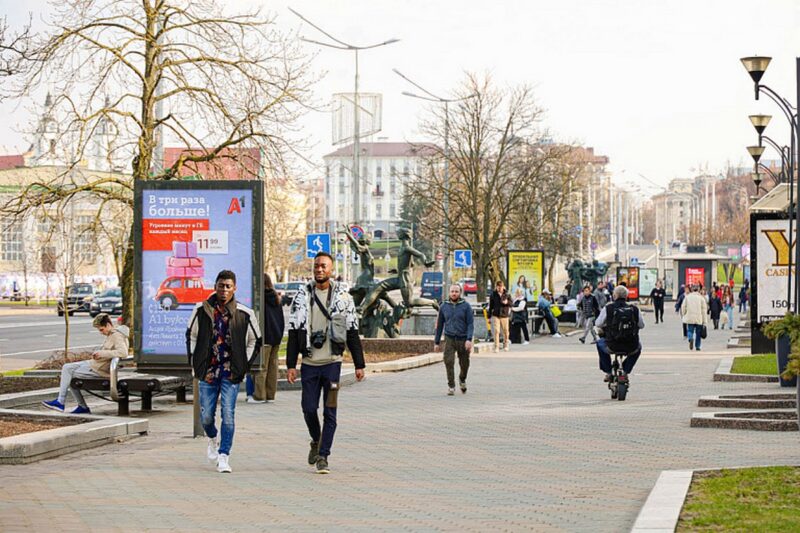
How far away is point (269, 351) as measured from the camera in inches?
767

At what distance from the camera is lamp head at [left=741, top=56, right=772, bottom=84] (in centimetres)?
2792

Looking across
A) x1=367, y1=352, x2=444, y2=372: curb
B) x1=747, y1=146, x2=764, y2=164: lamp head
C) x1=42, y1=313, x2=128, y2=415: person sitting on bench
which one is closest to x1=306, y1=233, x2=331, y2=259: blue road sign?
x1=367, y1=352, x2=444, y2=372: curb

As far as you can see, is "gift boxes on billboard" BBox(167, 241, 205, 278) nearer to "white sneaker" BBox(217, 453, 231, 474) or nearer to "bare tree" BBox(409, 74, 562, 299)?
"white sneaker" BBox(217, 453, 231, 474)

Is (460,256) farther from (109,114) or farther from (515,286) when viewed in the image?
(109,114)

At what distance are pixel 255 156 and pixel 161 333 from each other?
844cm

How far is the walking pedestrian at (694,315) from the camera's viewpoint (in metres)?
34.7

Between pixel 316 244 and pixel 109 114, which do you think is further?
pixel 316 244

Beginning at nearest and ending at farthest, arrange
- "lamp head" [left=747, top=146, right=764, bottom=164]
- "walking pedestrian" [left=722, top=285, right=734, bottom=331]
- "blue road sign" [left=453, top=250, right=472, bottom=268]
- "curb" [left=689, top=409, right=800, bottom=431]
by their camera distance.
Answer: "curb" [left=689, top=409, right=800, bottom=431], "lamp head" [left=747, top=146, right=764, bottom=164], "blue road sign" [left=453, top=250, right=472, bottom=268], "walking pedestrian" [left=722, top=285, right=734, bottom=331]

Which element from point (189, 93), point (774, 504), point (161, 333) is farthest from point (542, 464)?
point (189, 93)

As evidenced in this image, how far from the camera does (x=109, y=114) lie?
78.5 ft

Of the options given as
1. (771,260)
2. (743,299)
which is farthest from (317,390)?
(743,299)

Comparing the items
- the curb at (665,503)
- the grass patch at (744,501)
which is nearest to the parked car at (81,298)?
the curb at (665,503)

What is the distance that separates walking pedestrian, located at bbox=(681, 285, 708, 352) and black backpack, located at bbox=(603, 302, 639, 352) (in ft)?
49.2

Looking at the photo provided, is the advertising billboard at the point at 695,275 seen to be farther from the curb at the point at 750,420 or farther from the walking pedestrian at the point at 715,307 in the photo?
the curb at the point at 750,420
